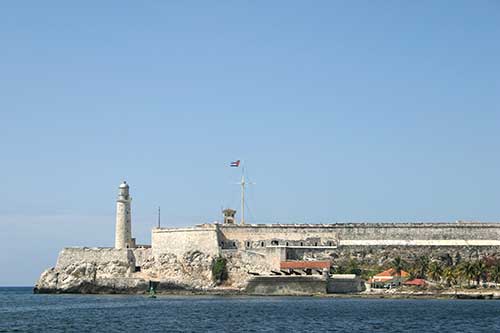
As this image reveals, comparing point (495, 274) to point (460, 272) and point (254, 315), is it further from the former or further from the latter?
point (254, 315)

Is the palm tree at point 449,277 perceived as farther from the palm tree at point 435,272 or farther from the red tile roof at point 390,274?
the red tile roof at point 390,274

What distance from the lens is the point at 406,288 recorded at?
246ft

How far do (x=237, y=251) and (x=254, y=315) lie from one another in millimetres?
28184

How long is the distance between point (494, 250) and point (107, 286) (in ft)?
117

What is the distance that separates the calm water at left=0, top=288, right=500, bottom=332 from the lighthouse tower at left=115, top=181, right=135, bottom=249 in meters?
13.8

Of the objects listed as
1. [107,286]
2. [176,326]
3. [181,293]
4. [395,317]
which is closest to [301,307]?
[395,317]

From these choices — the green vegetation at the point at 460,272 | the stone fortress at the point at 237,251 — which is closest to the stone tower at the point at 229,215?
the stone fortress at the point at 237,251

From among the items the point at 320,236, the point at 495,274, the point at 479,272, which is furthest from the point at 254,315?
the point at 320,236

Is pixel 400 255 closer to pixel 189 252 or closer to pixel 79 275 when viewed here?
pixel 189 252

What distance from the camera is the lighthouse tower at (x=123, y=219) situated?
8638 centimetres

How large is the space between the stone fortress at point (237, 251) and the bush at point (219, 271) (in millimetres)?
360

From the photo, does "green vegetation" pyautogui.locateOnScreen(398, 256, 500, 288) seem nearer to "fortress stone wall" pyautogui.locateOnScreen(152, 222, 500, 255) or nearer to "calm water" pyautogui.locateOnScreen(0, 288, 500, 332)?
"fortress stone wall" pyautogui.locateOnScreen(152, 222, 500, 255)

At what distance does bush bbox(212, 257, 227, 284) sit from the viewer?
8100 centimetres

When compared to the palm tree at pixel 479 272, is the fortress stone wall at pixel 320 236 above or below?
above
